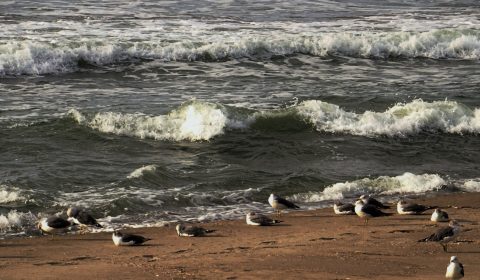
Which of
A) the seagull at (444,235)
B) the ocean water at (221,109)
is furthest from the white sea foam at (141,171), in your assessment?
the seagull at (444,235)

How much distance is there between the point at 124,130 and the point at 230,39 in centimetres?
1042

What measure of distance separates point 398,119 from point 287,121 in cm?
227

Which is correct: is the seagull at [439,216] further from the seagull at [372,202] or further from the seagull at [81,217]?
the seagull at [81,217]

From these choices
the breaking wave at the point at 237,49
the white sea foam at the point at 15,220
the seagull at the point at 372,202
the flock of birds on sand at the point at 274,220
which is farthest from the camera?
the breaking wave at the point at 237,49

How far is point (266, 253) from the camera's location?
33.2ft

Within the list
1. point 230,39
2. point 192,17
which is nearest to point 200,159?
point 230,39

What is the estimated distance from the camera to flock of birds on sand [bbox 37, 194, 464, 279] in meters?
10.6

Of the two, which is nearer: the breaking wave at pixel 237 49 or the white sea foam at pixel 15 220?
the white sea foam at pixel 15 220

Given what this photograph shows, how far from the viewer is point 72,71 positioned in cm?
2352

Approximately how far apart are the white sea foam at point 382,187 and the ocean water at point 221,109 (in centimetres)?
3

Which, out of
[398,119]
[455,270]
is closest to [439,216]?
[455,270]

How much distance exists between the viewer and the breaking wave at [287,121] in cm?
1745

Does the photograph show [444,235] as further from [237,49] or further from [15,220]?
[237,49]

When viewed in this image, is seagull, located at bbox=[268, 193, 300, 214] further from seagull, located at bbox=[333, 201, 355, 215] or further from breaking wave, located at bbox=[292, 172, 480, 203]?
breaking wave, located at bbox=[292, 172, 480, 203]
